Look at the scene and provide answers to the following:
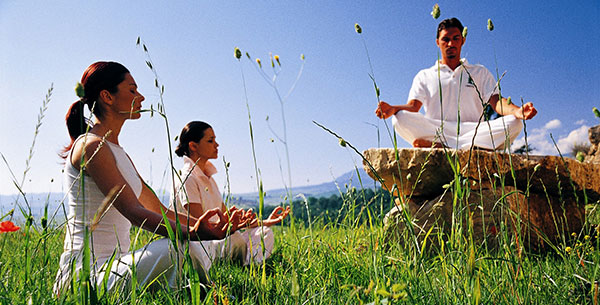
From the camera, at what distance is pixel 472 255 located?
98 centimetres

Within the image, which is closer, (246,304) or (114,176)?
(246,304)

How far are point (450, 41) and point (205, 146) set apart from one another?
258 centimetres

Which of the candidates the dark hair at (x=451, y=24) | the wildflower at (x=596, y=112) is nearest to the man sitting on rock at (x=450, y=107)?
the dark hair at (x=451, y=24)

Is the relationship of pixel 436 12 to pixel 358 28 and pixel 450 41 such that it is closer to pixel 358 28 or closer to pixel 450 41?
pixel 358 28

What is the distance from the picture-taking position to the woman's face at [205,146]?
11.8 ft

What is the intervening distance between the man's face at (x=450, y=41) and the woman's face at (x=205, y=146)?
2427mm

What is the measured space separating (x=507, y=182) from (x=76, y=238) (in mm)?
3152

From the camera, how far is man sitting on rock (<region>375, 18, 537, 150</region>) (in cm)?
Answer: 405

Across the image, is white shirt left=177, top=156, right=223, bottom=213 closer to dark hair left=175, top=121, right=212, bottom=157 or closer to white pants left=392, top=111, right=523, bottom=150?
dark hair left=175, top=121, right=212, bottom=157

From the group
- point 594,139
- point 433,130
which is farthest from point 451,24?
point 594,139

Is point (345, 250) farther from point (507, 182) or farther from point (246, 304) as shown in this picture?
point (507, 182)

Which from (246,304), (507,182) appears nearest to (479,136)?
(507,182)

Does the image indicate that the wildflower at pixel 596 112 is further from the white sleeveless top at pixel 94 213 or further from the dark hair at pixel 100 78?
the dark hair at pixel 100 78

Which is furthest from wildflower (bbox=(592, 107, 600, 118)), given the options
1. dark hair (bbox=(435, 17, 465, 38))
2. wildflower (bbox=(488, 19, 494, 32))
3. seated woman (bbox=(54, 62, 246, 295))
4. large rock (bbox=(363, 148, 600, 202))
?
dark hair (bbox=(435, 17, 465, 38))
